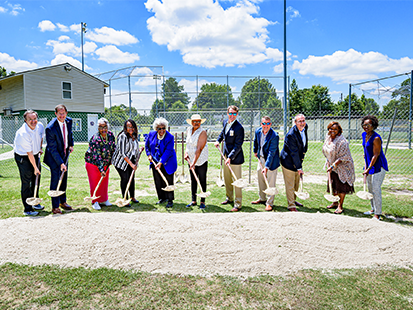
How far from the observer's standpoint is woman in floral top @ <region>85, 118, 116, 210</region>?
556 centimetres

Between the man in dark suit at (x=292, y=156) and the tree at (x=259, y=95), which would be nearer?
the man in dark suit at (x=292, y=156)

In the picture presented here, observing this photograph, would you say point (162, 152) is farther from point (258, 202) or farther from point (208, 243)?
point (208, 243)

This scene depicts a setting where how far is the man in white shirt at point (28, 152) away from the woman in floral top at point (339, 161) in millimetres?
5473

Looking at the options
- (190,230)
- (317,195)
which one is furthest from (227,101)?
(190,230)

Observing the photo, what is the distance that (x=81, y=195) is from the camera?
264 inches

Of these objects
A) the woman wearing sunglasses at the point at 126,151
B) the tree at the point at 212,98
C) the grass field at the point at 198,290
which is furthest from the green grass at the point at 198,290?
the tree at the point at 212,98

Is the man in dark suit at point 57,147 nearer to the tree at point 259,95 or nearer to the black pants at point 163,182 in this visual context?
the black pants at point 163,182

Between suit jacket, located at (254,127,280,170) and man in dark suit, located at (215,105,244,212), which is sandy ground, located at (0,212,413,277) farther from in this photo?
suit jacket, located at (254,127,280,170)

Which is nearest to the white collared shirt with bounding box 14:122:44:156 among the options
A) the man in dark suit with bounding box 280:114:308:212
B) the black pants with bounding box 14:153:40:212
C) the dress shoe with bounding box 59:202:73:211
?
the black pants with bounding box 14:153:40:212

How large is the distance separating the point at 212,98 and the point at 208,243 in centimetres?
1997

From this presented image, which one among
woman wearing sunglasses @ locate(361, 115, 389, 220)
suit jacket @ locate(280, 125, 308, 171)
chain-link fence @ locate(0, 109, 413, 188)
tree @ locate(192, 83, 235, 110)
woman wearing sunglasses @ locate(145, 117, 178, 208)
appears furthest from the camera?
tree @ locate(192, 83, 235, 110)

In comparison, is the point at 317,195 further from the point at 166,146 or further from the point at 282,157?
the point at 166,146

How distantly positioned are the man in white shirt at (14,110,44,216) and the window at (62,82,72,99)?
19.6 m

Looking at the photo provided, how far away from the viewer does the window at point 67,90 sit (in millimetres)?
22580
